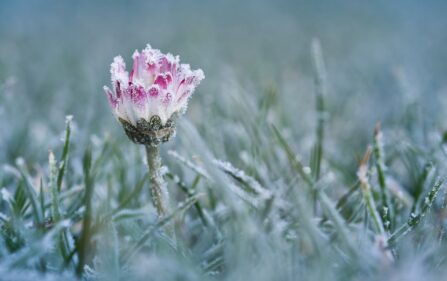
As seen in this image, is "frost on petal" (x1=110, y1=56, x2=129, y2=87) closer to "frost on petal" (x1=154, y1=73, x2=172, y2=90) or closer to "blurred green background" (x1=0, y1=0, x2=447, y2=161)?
"frost on petal" (x1=154, y1=73, x2=172, y2=90)

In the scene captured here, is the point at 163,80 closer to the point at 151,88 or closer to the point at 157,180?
the point at 151,88

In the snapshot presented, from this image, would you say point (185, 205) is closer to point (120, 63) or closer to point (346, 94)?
point (120, 63)

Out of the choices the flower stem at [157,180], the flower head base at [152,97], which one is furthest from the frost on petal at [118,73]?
the flower stem at [157,180]

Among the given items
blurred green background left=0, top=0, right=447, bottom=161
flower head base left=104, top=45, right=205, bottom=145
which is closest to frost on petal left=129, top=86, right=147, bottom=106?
flower head base left=104, top=45, right=205, bottom=145

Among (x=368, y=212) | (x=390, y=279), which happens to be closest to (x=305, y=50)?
(x=368, y=212)

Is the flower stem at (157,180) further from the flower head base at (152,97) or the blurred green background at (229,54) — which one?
the blurred green background at (229,54)

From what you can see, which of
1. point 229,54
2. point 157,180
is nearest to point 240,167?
point 157,180
